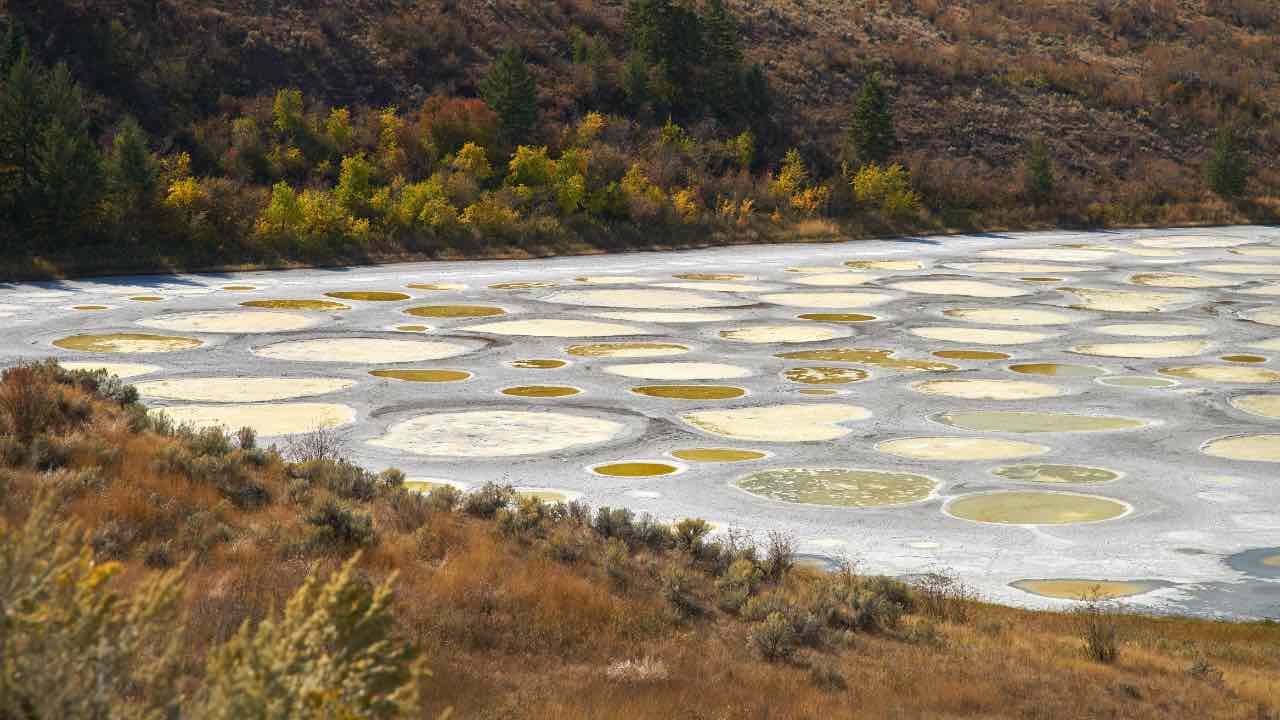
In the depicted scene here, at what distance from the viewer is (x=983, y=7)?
88.4 meters

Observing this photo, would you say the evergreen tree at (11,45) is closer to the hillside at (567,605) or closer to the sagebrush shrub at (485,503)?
the hillside at (567,605)

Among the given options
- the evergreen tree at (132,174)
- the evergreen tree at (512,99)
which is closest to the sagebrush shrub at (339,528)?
the evergreen tree at (132,174)

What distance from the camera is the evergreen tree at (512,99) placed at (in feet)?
167

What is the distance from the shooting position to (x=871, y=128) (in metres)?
56.4

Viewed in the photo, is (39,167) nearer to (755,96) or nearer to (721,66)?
(721,66)

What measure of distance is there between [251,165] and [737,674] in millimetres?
40474

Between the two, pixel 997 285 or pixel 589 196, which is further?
pixel 589 196

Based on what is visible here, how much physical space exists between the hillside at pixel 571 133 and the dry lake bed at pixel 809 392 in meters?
3.86

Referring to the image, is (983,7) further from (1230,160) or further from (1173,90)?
(1230,160)

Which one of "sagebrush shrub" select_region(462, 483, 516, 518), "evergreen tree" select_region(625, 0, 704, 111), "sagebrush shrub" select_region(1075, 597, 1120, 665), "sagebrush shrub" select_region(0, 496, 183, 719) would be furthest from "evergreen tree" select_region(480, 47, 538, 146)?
"sagebrush shrub" select_region(0, 496, 183, 719)

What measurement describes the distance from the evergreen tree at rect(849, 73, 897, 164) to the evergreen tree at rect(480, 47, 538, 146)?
13.3m

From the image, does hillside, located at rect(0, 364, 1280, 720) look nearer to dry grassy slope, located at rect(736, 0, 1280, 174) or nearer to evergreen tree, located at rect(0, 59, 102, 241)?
evergreen tree, located at rect(0, 59, 102, 241)

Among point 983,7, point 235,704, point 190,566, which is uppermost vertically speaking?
point 983,7

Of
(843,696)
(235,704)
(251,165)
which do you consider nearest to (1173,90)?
(251,165)
